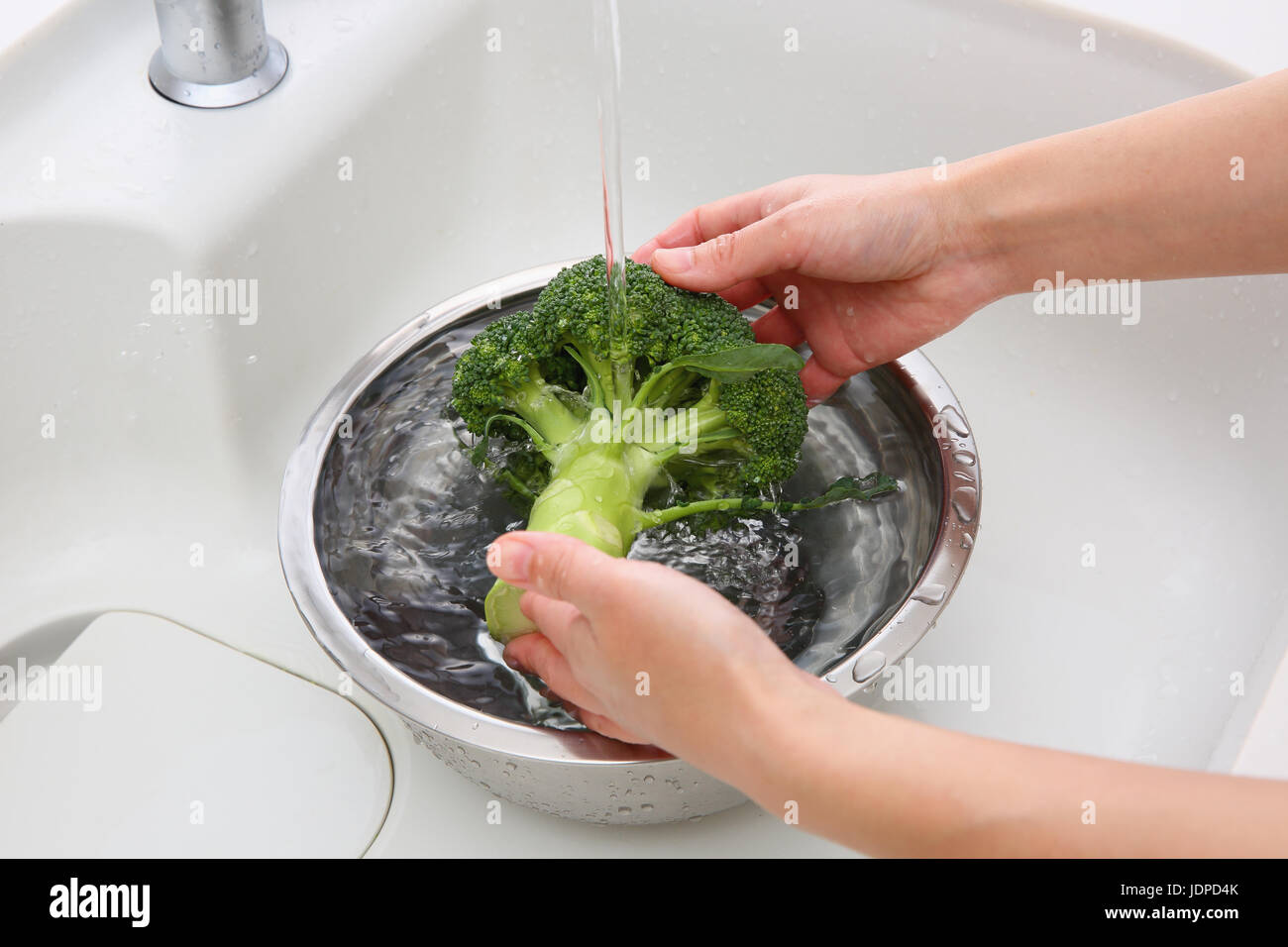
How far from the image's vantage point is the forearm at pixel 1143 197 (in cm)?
79

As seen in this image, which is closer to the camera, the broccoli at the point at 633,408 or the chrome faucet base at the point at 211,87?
the broccoli at the point at 633,408

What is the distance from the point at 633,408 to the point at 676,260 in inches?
5.1

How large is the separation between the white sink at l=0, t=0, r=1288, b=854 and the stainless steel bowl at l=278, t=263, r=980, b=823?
0.13m

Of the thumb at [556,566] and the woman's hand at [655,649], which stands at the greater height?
the thumb at [556,566]

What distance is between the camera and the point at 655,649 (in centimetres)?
63

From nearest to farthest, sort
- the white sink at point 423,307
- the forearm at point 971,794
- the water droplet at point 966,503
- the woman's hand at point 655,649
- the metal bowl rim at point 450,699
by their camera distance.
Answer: the forearm at point 971,794
the woman's hand at point 655,649
the metal bowl rim at point 450,699
the water droplet at point 966,503
the white sink at point 423,307

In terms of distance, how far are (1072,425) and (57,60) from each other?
109 centimetres

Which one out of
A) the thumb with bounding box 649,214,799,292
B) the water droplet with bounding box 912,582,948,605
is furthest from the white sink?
the thumb with bounding box 649,214,799,292

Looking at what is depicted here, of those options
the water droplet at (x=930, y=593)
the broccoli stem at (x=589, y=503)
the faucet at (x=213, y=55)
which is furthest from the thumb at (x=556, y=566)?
the faucet at (x=213, y=55)

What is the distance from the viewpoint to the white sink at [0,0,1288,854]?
3.34 feet

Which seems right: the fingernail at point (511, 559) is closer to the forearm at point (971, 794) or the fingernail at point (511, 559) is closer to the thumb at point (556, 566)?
the thumb at point (556, 566)

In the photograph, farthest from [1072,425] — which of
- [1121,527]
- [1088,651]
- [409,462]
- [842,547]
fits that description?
[409,462]

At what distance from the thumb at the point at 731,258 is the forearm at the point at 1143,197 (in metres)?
0.14

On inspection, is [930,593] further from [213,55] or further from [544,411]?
[213,55]
